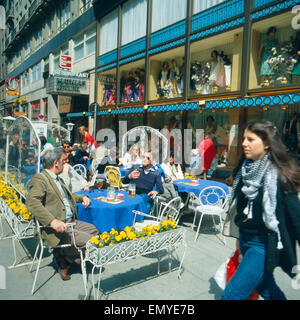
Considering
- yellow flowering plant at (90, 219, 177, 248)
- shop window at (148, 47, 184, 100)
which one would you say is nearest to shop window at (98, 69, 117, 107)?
shop window at (148, 47, 184, 100)

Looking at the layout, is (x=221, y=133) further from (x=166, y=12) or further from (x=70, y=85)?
(x=70, y=85)

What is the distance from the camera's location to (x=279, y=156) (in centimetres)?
222

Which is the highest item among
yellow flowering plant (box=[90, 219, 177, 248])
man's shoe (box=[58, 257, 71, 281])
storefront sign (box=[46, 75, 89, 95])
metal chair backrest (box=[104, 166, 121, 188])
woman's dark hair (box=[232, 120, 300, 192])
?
storefront sign (box=[46, 75, 89, 95])

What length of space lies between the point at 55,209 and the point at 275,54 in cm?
842

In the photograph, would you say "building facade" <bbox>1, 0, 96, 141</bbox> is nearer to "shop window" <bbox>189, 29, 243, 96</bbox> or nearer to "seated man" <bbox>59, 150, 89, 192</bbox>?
"shop window" <bbox>189, 29, 243, 96</bbox>

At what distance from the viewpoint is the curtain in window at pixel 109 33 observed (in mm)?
16219

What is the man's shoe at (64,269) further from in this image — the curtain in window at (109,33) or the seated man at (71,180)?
the curtain in window at (109,33)

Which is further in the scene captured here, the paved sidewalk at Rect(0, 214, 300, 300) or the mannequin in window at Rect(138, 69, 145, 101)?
the mannequin in window at Rect(138, 69, 145, 101)

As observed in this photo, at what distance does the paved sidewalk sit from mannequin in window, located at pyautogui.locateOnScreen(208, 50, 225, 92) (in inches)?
302

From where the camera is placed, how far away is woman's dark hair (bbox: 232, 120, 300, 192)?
213 centimetres

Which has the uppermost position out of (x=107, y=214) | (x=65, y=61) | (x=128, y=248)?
(x=65, y=61)

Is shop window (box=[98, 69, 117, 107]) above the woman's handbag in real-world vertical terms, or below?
above

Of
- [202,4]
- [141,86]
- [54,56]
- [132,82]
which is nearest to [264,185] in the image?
[202,4]

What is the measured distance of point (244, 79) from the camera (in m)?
9.28
